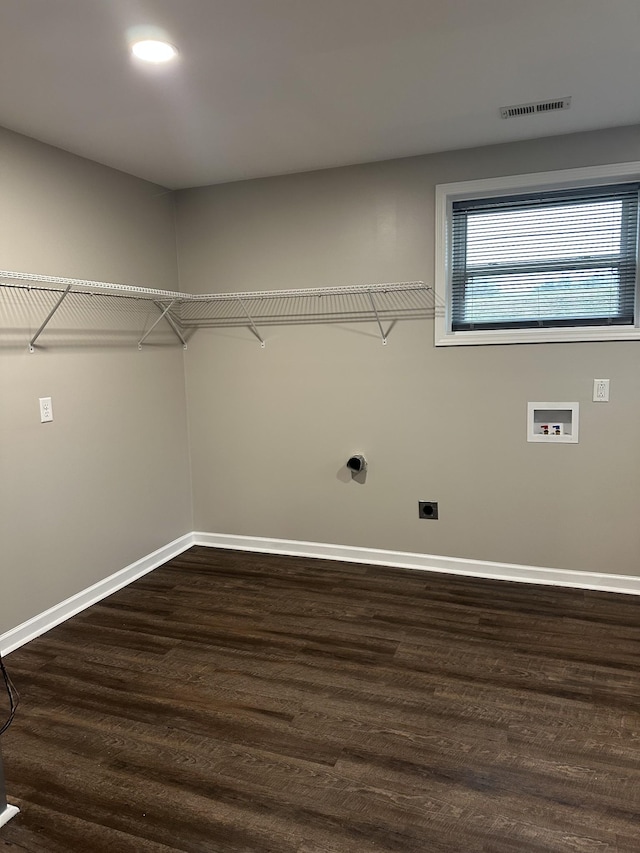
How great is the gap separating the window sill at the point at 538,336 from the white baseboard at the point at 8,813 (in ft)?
9.27

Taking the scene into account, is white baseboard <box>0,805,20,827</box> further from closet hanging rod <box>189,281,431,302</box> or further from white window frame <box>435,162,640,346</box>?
white window frame <box>435,162,640,346</box>

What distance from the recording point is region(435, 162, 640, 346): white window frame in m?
3.06

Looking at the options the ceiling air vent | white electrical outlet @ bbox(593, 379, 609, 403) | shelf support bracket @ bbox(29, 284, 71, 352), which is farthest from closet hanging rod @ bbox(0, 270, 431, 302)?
white electrical outlet @ bbox(593, 379, 609, 403)

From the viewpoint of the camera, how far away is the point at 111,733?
2201mm

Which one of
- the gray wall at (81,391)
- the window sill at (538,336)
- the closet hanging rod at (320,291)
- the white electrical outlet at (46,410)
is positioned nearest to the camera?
the gray wall at (81,391)

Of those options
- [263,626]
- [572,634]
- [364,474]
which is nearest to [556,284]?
[364,474]

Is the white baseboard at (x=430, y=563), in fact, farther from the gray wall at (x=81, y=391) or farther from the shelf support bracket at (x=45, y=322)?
the shelf support bracket at (x=45, y=322)

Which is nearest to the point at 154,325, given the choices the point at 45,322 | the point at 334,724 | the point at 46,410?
the point at 45,322

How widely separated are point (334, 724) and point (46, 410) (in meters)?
2.02

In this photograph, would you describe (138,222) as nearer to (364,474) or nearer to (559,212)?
(364,474)

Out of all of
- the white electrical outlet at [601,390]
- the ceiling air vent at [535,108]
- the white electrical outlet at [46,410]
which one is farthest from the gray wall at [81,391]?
the white electrical outlet at [601,390]

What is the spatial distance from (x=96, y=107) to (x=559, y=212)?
236 cm

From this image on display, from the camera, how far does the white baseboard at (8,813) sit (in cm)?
180

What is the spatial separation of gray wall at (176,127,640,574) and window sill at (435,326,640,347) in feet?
0.14
